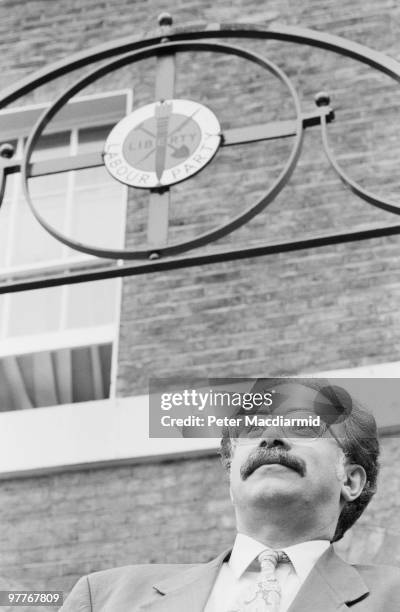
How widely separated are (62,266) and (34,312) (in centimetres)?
37

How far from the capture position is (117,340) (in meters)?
6.73

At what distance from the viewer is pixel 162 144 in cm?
538

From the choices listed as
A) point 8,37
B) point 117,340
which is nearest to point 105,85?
point 8,37

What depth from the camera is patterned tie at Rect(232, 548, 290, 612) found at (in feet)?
12.9

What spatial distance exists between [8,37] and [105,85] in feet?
2.88

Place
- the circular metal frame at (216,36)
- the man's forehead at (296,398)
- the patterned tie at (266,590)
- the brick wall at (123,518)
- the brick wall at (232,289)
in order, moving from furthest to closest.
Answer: the brick wall at (232,289), the brick wall at (123,518), the circular metal frame at (216,36), the man's forehead at (296,398), the patterned tie at (266,590)

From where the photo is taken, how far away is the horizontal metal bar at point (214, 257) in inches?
190

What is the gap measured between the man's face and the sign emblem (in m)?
1.26

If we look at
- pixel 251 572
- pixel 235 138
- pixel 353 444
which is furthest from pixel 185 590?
pixel 235 138

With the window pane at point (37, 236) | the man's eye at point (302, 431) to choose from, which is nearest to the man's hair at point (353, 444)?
the man's eye at point (302, 431)

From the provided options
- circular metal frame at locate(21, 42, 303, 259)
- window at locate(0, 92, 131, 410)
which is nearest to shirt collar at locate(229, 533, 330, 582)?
circular metal frame at locate(21, 42, 303, 259)

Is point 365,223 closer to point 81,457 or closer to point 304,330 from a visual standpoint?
point 304,330

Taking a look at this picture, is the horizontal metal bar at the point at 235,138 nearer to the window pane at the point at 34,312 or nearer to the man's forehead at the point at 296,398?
the man's forehead at the point at 296,398

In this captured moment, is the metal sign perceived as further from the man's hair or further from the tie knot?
the tie knot
